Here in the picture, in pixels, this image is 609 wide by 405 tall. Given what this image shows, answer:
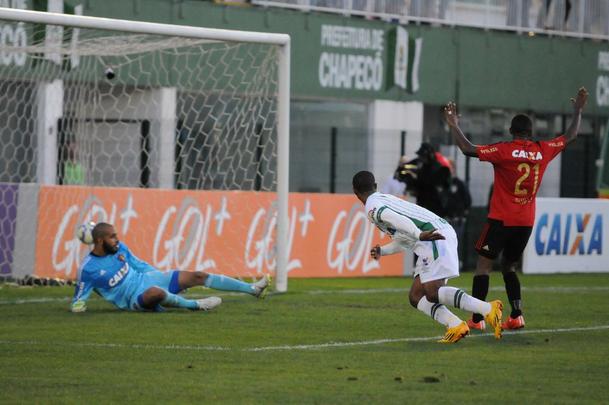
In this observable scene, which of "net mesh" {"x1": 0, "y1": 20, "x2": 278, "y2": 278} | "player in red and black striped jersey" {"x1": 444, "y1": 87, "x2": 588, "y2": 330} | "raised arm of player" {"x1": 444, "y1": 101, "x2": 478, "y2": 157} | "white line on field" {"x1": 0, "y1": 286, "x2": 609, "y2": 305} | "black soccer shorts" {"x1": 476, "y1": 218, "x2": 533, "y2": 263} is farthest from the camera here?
"net mesh" {"x1": 0, "y1": 20, "x2": 278, "y2": 278}

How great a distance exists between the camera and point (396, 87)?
2786 cm

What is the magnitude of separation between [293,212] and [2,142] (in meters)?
4.32

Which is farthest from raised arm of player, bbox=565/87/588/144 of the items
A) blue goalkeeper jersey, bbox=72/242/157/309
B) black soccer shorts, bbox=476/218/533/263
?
blue goalkeeper jersey, bbox=72/242/157/309

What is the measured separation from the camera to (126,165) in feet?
66.9

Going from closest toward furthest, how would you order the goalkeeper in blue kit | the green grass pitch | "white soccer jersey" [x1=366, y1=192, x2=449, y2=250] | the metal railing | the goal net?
the green grass pitch < "white soccer jersey" [x1=366, y1=192, x2=449, y2=250] < the goalkeeper in blue kit < the goal net < the metal railing

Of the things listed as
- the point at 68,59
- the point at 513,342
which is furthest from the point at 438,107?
the point at 513,342

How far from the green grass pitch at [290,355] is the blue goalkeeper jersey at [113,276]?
0.22 m

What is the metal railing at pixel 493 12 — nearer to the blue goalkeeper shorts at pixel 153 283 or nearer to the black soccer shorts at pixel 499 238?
the blue goalkeeper shorts at pixel 153 283

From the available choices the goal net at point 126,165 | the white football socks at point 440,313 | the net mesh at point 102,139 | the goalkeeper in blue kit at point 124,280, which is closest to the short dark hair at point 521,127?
the white football socks at point 440,313

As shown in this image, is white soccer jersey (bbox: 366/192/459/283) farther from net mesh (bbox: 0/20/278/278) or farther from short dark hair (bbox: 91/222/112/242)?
net mesh (bbox: 0/20/278/278)

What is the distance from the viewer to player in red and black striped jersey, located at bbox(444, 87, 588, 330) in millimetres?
12320

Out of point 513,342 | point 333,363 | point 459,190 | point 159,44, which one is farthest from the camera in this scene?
point 459,190

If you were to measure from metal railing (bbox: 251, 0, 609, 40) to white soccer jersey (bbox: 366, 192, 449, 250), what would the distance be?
574 inches

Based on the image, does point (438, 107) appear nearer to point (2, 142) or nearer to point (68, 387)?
point (2, 142)
